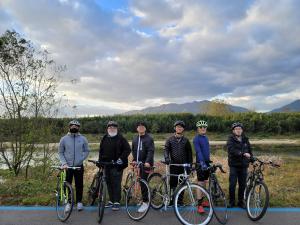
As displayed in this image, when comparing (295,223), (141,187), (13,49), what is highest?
(13,49)

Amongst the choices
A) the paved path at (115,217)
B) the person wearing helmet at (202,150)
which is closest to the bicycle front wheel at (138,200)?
the paved path at (115,217)

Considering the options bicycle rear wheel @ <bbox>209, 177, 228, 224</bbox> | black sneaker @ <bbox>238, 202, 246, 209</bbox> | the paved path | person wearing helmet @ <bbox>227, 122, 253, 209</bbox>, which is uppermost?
person wearing helmet @ <bbox>227, 122, 253, 209</bbox>

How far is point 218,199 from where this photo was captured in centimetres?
695

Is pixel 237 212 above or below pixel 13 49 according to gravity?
below

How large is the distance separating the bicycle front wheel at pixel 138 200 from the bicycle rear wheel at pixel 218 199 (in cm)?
114

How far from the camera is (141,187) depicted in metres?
6.88

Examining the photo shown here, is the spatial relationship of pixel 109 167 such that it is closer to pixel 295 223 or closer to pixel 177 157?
pixel 177 157

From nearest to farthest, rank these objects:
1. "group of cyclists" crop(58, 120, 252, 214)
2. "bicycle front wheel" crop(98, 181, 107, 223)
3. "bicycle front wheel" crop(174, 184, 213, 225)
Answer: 1. "bicycle front wheel" crop(174, 184, 213, 225)
2. "bicycle front wheel" crop(98, 181, 107, 223)
3. "group of cyclists" crop(58, 120, 252, 214)

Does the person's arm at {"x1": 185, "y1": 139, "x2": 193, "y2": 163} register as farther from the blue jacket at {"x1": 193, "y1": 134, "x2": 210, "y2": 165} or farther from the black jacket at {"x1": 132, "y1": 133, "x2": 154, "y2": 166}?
the black jacket at {"x1": 132, "y1": 133, "x2": 154, "y2": 166}

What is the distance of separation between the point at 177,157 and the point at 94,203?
1895 mm

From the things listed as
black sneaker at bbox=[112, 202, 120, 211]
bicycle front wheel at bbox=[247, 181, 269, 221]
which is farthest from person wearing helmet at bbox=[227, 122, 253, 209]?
black sneaker at bbox=[112, 202, 120, 211]

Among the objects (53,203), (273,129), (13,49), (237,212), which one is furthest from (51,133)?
(273,129)

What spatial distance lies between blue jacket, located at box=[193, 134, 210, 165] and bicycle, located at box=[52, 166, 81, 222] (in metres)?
2.33

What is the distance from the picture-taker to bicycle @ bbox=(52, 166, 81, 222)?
6.56 m
